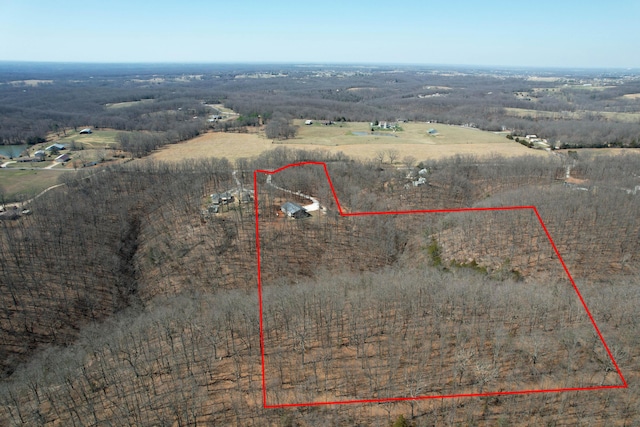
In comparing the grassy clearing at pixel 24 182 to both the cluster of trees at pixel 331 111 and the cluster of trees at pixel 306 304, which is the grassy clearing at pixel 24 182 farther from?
the cluster of trees at pixel 331 111

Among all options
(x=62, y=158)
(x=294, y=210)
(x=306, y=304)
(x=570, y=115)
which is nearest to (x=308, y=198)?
(x=294, y=210)

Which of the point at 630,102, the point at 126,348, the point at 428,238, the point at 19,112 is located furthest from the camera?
the point at 630,102

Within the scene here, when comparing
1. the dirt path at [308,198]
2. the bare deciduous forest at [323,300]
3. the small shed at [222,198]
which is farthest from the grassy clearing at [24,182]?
the dirt path at [308,198]

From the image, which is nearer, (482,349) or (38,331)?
(482,349)

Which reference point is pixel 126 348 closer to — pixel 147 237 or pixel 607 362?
pixel 147 237

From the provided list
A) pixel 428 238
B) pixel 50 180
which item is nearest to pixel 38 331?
pixel 428 238

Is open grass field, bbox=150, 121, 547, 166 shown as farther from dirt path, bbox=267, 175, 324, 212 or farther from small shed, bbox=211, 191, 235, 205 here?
small shed, bbox=211, 191, 235, 205

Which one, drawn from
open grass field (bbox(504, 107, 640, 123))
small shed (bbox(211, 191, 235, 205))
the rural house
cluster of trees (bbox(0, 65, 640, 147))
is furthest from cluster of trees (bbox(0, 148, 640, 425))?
open grass field (bbox(504, 107, 640, 123))
